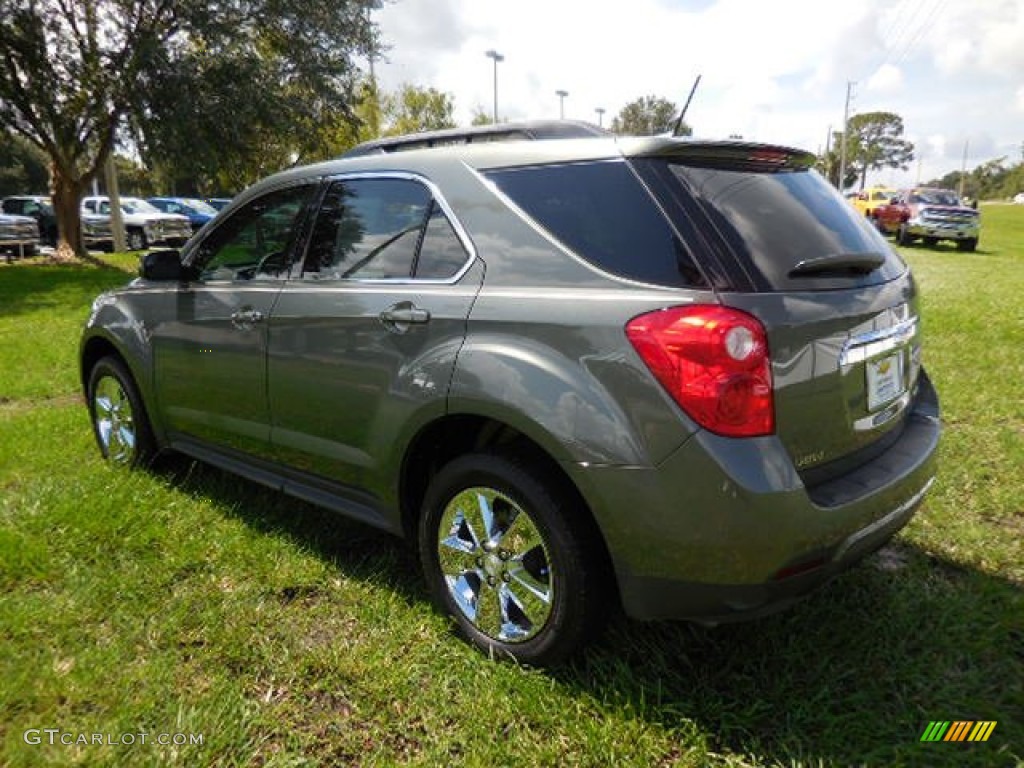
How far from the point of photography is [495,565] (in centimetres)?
247

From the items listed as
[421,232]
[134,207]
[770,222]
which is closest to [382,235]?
[421,232]

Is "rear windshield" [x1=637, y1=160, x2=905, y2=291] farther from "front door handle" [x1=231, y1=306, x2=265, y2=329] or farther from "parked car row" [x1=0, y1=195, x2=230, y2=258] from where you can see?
"parked car row" [x1=0, y1=195, x2=230, y2=258]

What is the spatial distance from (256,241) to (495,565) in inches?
76.5

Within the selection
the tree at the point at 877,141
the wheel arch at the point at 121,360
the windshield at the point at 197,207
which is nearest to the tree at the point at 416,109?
the windshield at the point at 197,207

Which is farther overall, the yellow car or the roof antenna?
the yellow car

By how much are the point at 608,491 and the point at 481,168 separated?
3.97ft

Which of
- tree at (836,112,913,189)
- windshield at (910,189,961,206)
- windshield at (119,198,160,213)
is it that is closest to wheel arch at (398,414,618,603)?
windshield at (910,189,961,206)

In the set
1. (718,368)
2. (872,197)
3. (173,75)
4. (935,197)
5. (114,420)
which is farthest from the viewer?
(872,197)

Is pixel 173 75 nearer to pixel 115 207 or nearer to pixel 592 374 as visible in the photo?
pixel 115 207

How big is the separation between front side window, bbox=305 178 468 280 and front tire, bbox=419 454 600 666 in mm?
735

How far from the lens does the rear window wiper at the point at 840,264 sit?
2.17 meters

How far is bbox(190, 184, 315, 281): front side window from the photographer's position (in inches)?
128

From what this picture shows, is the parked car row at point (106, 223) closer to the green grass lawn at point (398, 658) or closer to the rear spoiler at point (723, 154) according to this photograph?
the green grass lawn at point (398, 658)

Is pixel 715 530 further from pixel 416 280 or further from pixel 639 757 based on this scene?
pixel 416 280
